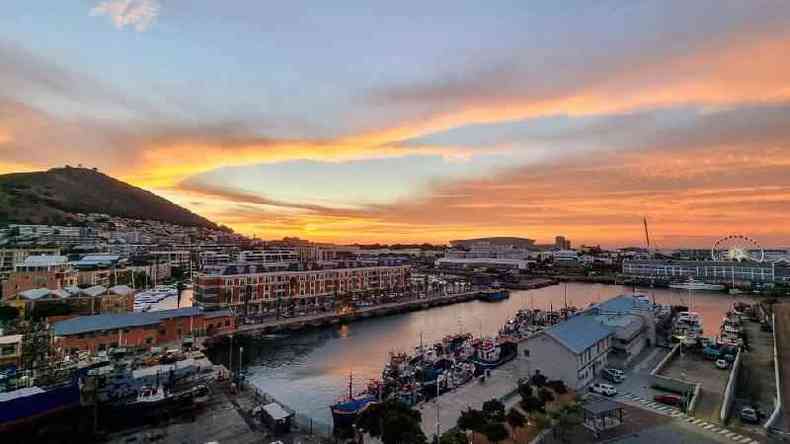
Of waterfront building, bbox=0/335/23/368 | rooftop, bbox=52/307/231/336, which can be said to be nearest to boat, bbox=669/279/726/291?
rooftop, bbox=52/307/231/336

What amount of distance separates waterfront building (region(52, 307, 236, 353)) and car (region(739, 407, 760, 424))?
2608cm

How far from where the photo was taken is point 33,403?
1136 cm

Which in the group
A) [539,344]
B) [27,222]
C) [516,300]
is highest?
[27,222]

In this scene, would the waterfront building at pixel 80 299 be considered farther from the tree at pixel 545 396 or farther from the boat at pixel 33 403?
the tree at pixel 545 396

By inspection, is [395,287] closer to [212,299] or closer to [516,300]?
[516,300]

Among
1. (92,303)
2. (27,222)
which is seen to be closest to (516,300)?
(92,303)

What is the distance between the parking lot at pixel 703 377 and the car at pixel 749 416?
593 millimetres

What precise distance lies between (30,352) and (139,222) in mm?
123688

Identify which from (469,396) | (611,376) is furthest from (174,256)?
(611,376)

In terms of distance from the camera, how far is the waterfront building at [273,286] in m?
32.7

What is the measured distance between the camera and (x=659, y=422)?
37.8 feet

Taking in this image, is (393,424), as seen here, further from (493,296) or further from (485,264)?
(485,264)

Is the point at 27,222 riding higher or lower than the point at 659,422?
higher

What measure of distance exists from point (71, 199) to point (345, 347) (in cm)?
13250
